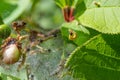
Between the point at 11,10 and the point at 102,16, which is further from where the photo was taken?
the point at 11,10

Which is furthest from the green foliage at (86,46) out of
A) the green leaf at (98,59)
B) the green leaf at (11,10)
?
the green leaf at (11,10)

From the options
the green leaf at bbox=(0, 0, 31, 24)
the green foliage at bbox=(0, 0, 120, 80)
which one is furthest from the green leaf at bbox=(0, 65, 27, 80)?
the green leaf at bbox=(0, 0, 31, 24)

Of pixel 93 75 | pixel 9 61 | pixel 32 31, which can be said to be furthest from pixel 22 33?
pixel 93 75

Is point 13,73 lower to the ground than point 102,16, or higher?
lower

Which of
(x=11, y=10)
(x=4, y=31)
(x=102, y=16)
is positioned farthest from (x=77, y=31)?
(x=11, y=10)

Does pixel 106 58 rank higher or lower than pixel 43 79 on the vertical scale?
higher

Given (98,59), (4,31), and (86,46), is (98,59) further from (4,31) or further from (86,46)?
(4,31)

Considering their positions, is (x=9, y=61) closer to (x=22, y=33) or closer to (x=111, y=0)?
(x=22, y=33)
